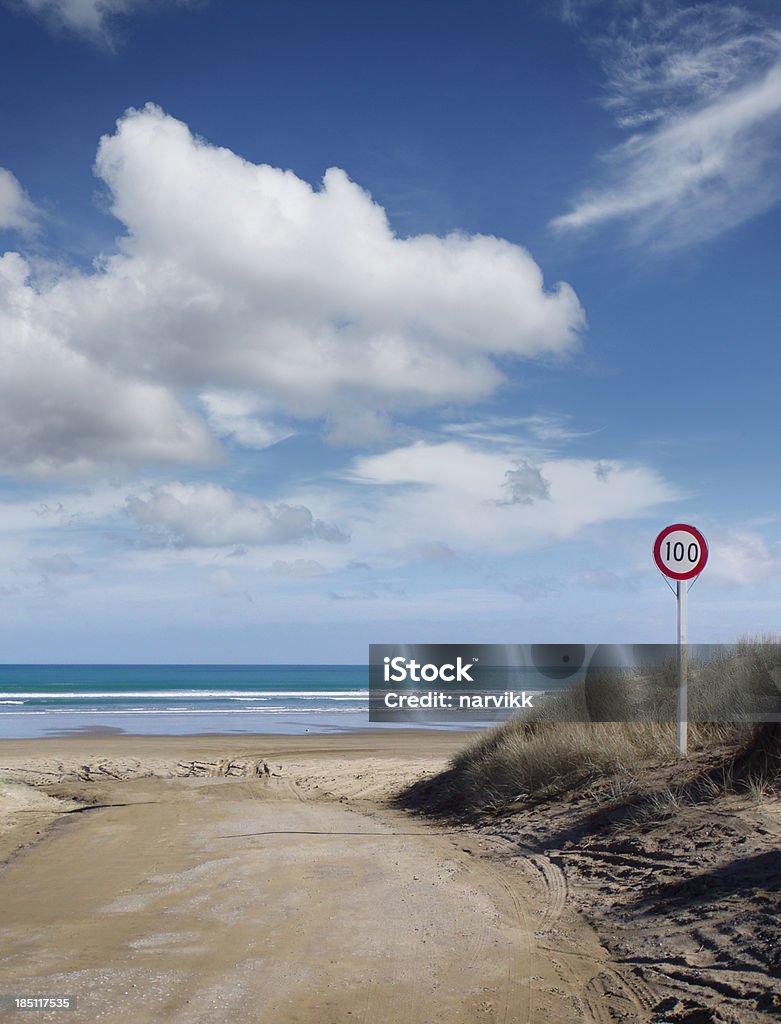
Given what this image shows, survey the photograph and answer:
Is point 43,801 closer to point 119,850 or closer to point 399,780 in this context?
point 119,850

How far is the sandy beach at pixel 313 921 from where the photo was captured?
4.93 m

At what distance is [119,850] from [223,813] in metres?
2.93

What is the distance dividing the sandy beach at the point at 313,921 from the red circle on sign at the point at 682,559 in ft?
11.0

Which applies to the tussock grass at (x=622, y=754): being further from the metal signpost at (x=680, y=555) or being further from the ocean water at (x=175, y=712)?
the ocean water at (x=175, y=712)

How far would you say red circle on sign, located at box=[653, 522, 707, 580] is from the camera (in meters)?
11.1

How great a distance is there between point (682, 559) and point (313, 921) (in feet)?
22.2

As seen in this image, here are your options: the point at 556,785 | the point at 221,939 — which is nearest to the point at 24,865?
the point at 221,939

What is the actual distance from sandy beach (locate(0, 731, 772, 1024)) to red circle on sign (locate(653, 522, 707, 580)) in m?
3.35

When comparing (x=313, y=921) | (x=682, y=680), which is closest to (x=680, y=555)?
(x=682, y=680)

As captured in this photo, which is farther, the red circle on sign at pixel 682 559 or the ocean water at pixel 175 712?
the ocean water at pixel 175 712
